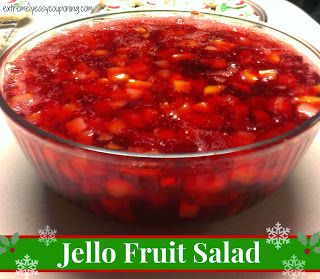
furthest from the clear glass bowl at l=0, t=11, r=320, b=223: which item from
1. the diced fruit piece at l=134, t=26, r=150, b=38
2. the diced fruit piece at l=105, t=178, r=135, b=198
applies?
the diced fruit piece at l=134, t=26, r=150, b=38

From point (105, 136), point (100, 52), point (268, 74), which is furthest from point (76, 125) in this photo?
point (268, 74)

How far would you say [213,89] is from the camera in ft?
2.82

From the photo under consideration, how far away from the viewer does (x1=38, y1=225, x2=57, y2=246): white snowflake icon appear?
835mm

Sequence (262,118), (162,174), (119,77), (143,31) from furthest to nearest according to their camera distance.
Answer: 1. (143,31)
2. (119,77)
3. (262,118)
4. (162,174)

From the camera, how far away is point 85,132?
2.52ft

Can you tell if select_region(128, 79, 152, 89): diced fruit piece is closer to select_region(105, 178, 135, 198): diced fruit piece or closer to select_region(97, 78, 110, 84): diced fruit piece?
select_region(97, 78, 110, 84): diced fruit piece

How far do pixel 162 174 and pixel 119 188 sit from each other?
0.26 feet

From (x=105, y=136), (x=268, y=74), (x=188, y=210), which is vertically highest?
(x=268, y=74)

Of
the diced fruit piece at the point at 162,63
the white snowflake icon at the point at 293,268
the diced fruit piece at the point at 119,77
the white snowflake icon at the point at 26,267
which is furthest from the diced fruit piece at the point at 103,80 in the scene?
the white snowflake icon at the point at 293,268

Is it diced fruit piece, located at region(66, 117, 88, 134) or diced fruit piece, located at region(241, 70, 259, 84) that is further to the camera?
diced fruit piece, located at region(241, 70, 259, 84)

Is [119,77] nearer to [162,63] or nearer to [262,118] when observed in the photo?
[162,63]

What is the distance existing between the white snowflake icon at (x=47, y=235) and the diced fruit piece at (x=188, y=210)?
22 centimetres

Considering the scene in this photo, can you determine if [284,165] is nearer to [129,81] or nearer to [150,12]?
[129,81]

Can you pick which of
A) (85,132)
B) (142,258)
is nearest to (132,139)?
(85,132)
